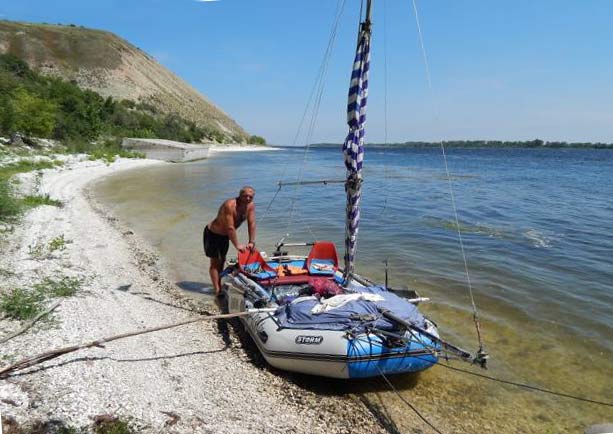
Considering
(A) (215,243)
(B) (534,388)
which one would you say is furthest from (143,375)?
(B) (534,388)

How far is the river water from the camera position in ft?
21.2

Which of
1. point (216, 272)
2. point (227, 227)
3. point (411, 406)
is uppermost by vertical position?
point (227, 227)

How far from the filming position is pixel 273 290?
8.40 metres

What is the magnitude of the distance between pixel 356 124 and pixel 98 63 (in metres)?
106

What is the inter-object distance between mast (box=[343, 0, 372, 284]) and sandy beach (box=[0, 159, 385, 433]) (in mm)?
2843

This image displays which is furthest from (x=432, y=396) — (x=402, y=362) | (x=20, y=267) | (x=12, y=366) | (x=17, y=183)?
(x=17, y=183)

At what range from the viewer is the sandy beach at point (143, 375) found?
194 inches

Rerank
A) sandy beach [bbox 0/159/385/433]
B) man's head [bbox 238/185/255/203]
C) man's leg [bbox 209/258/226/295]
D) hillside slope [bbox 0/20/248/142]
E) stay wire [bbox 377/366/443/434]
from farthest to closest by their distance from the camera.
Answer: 1. hillside slope [bbox 0/20/248/142]
2. man's leg [bbox 209/258/226/295]
3. man's head [bbox 238/185/255/203]
4. stay wire [bbox 377/366/443/434]
5. sandy beach [bbox 0/159/385/433]

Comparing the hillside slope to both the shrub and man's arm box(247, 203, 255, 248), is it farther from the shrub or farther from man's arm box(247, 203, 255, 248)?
the shrub

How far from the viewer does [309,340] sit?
21.0 ft

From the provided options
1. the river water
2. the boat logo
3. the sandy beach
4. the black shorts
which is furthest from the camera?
the black shorts

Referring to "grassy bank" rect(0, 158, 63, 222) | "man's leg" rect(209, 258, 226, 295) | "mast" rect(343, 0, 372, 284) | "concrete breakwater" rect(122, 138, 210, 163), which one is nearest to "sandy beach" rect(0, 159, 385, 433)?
"man's leg" rect(209, 258, 226, 295)

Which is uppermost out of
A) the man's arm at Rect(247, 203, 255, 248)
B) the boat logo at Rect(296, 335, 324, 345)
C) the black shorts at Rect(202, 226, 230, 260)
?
the man's arm at Rect(247, 203, 255, 248)

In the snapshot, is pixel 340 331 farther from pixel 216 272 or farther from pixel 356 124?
pixel 216 272
